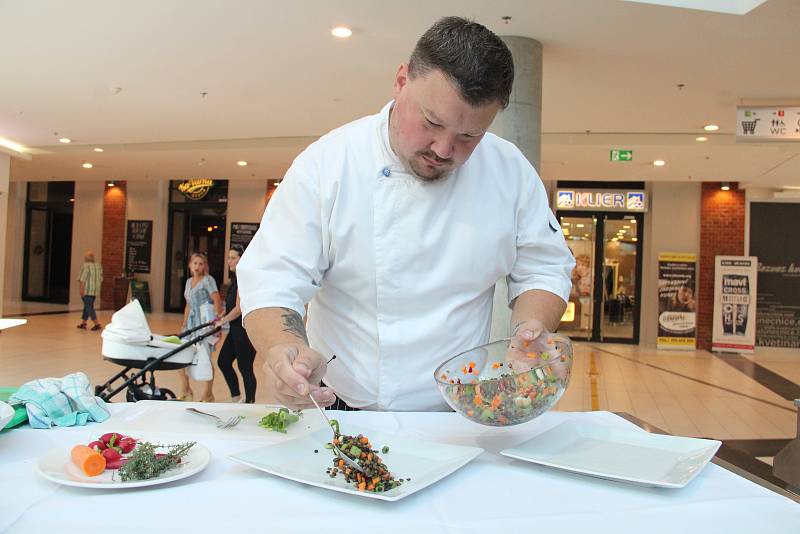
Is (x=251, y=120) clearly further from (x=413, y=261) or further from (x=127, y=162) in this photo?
(x=413, y=261)

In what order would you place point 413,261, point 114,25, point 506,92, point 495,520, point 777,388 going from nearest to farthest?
1. point 495,520
2. point 506,92
3. point 413,261
4. point 114,25
5. point 777,388

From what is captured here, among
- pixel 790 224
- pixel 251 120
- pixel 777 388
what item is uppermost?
pixel 251 120

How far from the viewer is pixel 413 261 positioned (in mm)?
1463

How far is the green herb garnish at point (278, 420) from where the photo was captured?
1.37 metres

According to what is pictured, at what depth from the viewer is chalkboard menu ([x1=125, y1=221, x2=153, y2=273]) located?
603 inches

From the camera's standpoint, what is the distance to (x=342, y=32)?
5.16 metres

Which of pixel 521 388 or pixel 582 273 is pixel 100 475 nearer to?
pixel 521 388

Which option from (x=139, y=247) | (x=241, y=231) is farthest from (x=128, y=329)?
(x=139, y=247)

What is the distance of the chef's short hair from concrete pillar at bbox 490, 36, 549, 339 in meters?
3.61

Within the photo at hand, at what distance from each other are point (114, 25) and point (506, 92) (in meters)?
4.95

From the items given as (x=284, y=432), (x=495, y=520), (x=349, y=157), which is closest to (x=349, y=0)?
(x=349, y=157)

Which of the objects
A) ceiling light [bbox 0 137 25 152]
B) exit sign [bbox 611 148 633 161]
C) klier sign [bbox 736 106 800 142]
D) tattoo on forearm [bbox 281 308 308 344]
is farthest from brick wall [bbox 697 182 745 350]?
tattoo on forearm [bbox 281 308 308 344]

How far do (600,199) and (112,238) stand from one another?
1121 cm

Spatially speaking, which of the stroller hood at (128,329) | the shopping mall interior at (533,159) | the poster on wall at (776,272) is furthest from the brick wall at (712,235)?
the stroller hood at (128,329)
